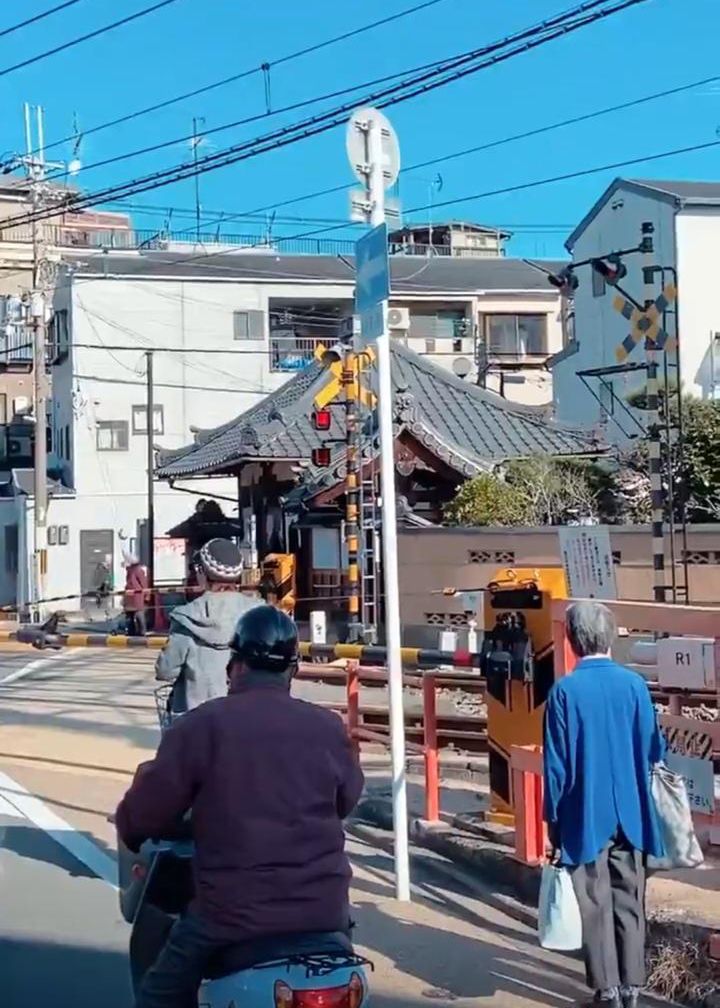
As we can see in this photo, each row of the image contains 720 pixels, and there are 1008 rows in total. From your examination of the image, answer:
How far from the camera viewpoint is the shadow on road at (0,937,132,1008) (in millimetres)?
5773

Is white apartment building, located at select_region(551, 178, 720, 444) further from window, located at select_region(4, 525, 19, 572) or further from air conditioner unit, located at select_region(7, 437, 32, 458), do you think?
air conditioner unit, located at select_region(7, 437, 32, 458)

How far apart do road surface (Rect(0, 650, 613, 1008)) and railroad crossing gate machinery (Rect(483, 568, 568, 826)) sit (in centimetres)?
94

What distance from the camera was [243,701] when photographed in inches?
142

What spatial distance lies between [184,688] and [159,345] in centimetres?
3816

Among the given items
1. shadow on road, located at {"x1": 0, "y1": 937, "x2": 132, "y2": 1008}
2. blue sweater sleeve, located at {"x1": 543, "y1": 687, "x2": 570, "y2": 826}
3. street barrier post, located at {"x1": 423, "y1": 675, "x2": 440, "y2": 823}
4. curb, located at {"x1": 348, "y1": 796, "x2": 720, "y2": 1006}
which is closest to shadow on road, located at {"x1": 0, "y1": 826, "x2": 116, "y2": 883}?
shadow on road, located at {"x1": 0, "y1": 937, "x2": 132, "y2": 1008}

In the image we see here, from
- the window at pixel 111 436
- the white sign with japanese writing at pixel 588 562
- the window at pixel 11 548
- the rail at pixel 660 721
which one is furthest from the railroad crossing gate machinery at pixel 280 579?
the window at pixel 11 548

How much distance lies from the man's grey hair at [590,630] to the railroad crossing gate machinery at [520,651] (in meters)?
1.79

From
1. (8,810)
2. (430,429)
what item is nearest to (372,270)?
(8,810)

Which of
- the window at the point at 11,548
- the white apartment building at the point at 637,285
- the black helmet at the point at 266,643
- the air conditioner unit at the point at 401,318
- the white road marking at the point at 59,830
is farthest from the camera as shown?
the window at the point at 11,548

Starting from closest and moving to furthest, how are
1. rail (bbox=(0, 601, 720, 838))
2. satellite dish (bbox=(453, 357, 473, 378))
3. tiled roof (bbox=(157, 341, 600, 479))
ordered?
rail (bbox=(0, 601, 720, 838)), tiled roof (bbox=(157, 341, 600, 479)), satellite dish (bbox=(453, 357, 473, 378))

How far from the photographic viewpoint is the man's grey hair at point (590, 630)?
203 inches

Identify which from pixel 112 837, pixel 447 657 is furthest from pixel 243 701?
pixel 112 837

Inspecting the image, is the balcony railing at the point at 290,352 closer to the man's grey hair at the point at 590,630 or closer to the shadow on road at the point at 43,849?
the shadow on road at the point at 43,849

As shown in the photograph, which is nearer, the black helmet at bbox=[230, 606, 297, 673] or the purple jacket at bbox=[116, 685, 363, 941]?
the purple jacket at bbox=[116, 685, 363, 941]
